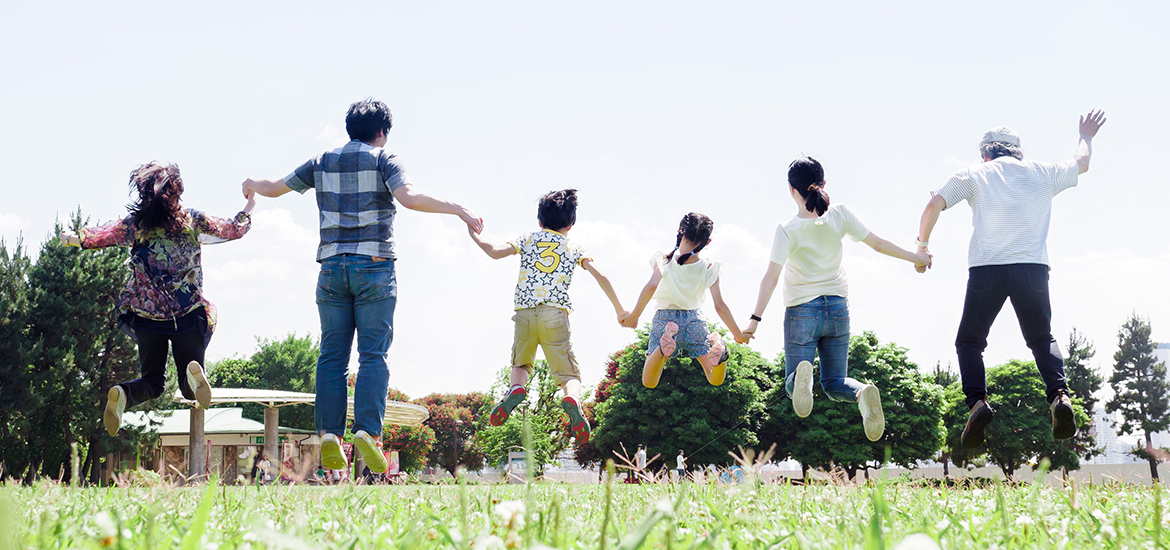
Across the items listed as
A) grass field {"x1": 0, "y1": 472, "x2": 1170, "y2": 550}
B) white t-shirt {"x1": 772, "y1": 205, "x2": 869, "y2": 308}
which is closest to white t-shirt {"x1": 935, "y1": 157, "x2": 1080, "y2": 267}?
white t-shirt {"x1": 772, "y1": 205, "x2": 869, "y2": 308}

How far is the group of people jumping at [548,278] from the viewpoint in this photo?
19.2 feet

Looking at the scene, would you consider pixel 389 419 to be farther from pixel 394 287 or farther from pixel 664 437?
pixel 394 287

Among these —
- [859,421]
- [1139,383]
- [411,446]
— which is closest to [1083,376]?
[1139,383]

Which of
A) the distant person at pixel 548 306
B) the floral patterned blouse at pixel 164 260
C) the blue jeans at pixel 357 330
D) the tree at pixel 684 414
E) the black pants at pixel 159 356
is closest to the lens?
the blue jeans at pixel 357 330

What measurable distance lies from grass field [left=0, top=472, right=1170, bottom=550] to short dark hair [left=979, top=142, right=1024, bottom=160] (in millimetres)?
4384

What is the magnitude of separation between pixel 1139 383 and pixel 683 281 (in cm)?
6672

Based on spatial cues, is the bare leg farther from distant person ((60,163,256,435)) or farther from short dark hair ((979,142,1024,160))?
distant person ((60,163,256,435))

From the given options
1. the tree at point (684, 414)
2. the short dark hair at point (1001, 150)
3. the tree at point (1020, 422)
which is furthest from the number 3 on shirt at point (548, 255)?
the tree at point (1020, 422)

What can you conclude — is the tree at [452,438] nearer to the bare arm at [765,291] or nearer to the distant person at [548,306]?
the distant person at [548,306]

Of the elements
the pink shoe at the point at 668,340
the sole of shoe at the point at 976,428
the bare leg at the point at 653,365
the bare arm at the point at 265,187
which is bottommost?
the sole of shoe at the point at 976,428

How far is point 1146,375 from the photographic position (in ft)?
202

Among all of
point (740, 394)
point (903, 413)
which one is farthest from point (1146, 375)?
point (740, 394)

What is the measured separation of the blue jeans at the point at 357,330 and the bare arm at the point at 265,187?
3.21 feet

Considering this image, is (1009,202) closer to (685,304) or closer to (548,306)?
(685,304)
